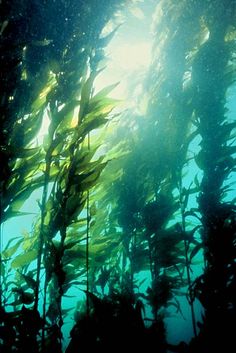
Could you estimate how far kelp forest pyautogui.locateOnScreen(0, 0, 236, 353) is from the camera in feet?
6.92

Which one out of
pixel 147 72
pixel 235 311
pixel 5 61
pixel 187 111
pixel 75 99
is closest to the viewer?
pixel 5 61

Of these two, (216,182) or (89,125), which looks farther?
(216,182)

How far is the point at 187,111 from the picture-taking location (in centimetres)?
450

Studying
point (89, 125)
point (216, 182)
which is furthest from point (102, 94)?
point (216, 182)

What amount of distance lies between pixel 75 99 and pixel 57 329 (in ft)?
6.41

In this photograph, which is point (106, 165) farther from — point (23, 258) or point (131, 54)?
point (131, 54)

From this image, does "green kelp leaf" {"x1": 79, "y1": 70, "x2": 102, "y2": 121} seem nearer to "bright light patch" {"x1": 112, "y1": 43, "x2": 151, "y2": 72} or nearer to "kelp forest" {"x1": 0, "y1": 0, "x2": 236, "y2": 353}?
"kelp forest" {"x1": 0, "y1": 0, "x2": 236, "y2": 353}

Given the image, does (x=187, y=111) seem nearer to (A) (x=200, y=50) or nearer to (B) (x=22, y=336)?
(A) (x=200, y=50)

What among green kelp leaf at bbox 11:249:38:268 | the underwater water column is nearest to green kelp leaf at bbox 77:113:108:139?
green kelp leaf at bbox 11:249:38:268

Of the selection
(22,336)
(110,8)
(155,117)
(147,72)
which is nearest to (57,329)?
(22,336)

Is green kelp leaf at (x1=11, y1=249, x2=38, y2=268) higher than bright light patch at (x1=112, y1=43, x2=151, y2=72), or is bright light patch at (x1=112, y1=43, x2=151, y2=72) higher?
bright light patch at (x1=112, y1=43, x2=151, y2=72)

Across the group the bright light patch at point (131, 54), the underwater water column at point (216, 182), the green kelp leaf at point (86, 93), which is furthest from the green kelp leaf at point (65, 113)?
the bright light patch at point (131, 54)

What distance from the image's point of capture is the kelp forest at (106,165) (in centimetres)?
211

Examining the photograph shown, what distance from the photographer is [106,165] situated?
2740mm
